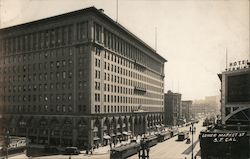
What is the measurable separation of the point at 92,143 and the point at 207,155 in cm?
2980

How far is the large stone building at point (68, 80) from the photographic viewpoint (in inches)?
2655

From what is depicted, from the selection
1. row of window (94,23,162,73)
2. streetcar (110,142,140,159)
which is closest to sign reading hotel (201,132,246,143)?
streetcar (110,142,140,159)

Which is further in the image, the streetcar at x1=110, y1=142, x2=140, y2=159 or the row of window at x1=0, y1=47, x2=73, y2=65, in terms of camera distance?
the row of window at x1=0, y1=47, x2=73, y2=65

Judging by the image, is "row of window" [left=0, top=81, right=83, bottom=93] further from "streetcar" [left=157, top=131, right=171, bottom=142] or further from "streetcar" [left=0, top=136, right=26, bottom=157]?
"streetcar" [left=157, top=131, right=171, bottom=142]

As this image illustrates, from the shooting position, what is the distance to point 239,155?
138ft

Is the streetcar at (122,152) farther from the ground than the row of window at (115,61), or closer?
closer

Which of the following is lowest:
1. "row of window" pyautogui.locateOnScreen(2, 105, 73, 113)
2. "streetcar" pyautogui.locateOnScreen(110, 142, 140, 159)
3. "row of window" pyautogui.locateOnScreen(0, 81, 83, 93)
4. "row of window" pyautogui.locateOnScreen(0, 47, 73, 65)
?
"streetcar" pyautogui.locateOnScreen(110, 142, 140, 159)

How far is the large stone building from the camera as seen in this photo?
221 ft

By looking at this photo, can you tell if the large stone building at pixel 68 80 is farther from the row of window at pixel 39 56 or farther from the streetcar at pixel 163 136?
the streetcar at pixel 163 136

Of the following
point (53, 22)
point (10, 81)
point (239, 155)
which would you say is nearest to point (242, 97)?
point (239, 155)

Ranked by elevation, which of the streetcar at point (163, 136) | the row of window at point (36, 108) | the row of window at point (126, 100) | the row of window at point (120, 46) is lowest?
the streetcar at point (163, 136)

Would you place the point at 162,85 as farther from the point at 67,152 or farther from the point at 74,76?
the point at 67,152

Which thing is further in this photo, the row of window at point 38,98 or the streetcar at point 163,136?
the streetcar at point 163,136

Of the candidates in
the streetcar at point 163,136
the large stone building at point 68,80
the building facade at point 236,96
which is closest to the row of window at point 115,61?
the large stone building at point 68,80
